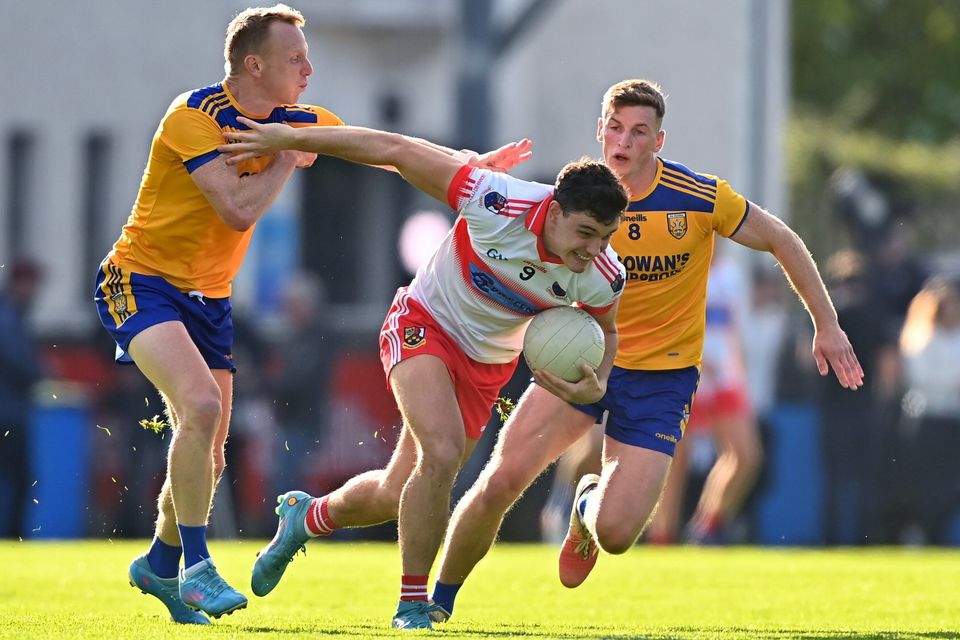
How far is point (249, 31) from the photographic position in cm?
861

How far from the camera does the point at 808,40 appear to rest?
4516cm

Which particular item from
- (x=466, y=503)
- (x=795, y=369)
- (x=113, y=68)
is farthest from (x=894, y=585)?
(x=113, y=68)

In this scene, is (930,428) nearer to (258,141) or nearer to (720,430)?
(720,430)

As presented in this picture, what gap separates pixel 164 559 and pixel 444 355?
5.56 feet

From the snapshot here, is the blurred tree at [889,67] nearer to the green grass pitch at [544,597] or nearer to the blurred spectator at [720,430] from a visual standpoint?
the blurred spectator at [720,430]

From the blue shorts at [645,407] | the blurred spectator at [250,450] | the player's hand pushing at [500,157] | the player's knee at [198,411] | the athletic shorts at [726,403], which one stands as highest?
the player's hand pushing at [500,157]

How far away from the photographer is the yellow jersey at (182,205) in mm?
8461

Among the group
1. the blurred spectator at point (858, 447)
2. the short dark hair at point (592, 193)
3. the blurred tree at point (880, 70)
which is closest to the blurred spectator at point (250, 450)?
the blurred spectator at point (858, 447)

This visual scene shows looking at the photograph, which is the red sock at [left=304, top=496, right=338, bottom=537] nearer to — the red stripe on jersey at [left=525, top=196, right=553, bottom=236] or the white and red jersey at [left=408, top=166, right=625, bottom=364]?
the white and red jersey at [left=408, top=166, right=625, bottom=364]

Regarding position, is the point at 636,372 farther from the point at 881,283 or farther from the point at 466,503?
the point at 881,283

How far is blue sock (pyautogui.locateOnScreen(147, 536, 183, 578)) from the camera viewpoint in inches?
348

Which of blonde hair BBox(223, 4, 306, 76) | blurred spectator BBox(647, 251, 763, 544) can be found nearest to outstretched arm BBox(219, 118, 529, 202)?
blonde hair BBox(223, 4, 306, 76)

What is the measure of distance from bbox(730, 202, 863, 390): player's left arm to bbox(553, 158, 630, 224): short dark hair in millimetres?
1203

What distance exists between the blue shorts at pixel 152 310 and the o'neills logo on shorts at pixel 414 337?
97 centimetres
